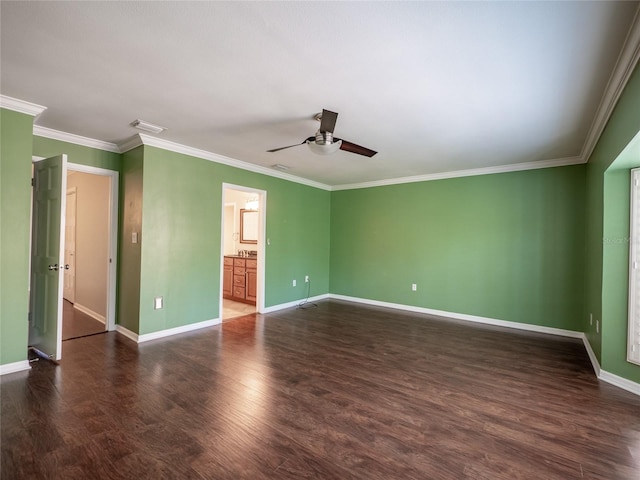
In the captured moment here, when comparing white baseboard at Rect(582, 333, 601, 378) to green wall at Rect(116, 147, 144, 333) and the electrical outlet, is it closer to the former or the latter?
the electrical outlet

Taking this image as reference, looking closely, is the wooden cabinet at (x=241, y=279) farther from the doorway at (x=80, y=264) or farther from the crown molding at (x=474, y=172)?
the crown molding at (x=474, y=172)

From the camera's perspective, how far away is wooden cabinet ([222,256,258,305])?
5.82 meters

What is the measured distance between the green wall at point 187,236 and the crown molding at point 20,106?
40.2 inches

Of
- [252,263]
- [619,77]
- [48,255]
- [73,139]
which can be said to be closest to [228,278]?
[252,263]

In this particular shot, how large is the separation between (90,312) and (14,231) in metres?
2.46

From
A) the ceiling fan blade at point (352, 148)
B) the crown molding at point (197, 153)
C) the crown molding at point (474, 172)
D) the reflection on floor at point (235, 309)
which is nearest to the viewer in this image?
the ceiling fan blade at point (352, 148)

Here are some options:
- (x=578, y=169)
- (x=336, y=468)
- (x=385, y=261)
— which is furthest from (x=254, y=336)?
(x=578, y=169)

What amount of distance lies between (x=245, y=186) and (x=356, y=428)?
3820mm

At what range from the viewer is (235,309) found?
5.48 m

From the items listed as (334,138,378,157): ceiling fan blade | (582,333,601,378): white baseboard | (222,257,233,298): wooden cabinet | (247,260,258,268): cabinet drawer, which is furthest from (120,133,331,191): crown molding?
(582,333,601,378): white baseboard

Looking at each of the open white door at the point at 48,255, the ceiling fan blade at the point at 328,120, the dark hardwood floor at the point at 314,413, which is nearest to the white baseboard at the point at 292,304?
the dark hardwood floor at the point at 314,413

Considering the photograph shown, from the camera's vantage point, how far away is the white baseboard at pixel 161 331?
12.2 feet

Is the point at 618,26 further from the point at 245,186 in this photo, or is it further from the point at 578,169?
the point at 245,186

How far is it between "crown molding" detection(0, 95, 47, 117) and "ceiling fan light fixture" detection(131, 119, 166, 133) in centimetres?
72
